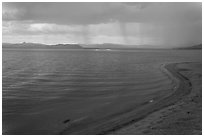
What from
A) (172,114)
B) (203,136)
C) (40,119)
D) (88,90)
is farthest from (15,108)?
(203,136)

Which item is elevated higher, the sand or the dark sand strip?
the dark sand strip

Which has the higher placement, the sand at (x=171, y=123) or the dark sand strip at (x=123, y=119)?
the dark sand strip at (x=123, y=119)

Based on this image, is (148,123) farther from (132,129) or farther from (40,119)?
(40,119)

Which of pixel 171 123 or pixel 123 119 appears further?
pixel 123 119

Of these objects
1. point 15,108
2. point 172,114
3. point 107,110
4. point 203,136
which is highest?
point 15,108

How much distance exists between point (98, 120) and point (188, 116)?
4459 millimetres

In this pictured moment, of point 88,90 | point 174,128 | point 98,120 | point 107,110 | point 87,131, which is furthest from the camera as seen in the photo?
point 88,90

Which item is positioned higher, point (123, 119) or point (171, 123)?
point (123, 119)

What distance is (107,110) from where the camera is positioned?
572 inches

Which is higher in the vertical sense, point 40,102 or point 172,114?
point 40,102

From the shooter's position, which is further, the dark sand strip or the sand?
the dark sand strip

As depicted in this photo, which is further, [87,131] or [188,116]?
[188,116]

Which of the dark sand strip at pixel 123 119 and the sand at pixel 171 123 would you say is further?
the dark sand strip at pixel 123 119

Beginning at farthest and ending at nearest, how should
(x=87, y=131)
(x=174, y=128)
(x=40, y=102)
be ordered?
(x=40, y=102) < (x=87, y=131) < (x=174, y=128)
